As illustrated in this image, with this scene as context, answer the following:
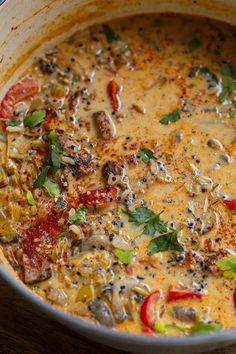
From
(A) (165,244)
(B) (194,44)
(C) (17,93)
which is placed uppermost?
(C) (17,93)

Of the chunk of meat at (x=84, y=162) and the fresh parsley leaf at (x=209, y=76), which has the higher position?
the chunk of meat at (x=84, y=162)

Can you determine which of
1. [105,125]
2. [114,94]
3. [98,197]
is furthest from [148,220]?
[114,94]

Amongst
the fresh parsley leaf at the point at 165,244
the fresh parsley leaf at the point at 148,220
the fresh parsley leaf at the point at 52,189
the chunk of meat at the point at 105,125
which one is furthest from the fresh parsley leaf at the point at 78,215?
the chunk of meat at the point at 105,125

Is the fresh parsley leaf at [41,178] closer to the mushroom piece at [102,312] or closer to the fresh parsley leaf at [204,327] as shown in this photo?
the mushroom piece at [102,312]

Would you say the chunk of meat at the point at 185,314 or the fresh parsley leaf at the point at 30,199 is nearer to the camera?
the chunk of meat at the point at 185,314

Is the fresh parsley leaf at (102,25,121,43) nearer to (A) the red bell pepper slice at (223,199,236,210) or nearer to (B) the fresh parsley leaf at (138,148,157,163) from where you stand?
(B) the fresh parsley leaf at (138,148,157,163)

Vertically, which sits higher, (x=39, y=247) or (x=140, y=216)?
(x=39, y=247)

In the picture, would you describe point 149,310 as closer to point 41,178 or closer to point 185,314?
point 185,314

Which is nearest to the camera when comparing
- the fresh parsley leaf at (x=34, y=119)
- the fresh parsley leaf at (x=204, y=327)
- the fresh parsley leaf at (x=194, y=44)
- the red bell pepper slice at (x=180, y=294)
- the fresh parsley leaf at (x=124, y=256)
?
the fresh parsley leaf at (x=204, y=327)
